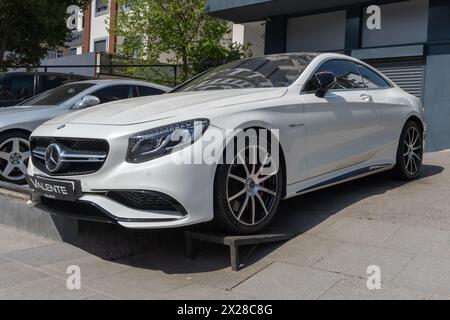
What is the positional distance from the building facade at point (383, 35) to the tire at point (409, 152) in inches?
169

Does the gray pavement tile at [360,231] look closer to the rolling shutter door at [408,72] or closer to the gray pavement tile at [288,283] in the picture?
the gray pavement tile at [288,283]

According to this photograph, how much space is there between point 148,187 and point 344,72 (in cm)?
290

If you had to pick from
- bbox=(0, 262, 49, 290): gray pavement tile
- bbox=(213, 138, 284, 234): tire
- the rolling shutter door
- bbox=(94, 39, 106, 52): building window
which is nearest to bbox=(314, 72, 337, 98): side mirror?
bbox=(213, 138, 284, 234): tire

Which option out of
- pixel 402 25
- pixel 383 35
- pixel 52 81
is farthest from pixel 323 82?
pixel 383 35

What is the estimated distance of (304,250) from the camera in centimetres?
422

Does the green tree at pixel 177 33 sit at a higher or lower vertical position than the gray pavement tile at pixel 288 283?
higher

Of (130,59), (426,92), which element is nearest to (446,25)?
(426,92)

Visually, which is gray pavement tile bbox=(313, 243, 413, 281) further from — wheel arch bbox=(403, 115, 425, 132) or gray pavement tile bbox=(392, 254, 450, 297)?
wheel arch bbox=(403, 115, 425, 132)

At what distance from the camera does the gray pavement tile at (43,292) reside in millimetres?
3561

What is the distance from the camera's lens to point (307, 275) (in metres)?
3.76

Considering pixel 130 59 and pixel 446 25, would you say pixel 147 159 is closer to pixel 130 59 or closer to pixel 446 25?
pixel 446 25

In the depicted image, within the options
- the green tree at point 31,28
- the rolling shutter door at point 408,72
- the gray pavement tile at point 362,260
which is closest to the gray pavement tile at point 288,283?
the gray pavement tile at point 362,260

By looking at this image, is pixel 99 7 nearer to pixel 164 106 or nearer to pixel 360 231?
pixel 164 106

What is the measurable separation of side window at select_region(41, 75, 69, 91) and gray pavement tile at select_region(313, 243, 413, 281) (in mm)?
6183
